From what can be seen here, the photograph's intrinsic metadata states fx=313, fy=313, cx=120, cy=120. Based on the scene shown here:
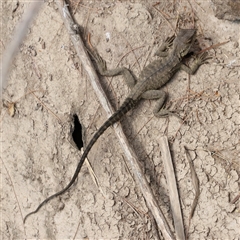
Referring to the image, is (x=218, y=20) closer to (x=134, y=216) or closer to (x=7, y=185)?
(x=134, y=216)

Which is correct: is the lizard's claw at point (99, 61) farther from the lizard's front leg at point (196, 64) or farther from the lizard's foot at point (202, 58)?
the lizard's foot at point (202, 58)

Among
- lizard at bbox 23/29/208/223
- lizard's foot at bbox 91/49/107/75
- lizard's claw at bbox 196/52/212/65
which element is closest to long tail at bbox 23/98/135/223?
lizard at bbox 23/29/208/223

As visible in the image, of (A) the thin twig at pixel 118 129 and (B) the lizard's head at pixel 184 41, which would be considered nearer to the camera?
(A) the thin twig at pixel 118 129

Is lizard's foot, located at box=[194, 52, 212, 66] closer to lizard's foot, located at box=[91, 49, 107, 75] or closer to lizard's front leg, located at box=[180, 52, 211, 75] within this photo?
lizard's front leg, located at box=[180, 52, 211, 75]

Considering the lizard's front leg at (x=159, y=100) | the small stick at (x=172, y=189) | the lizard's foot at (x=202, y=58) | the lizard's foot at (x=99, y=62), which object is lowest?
the small stick at (x=172, y=189)

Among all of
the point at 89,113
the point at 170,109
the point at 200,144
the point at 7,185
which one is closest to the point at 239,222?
the point at 200,144

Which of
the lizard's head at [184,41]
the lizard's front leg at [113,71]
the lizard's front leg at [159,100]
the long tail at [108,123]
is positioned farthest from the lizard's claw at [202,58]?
the long tail at [108,123]

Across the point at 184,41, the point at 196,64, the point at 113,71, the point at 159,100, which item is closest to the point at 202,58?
the point at 196,64

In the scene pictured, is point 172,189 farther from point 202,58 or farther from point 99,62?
point 99,62
